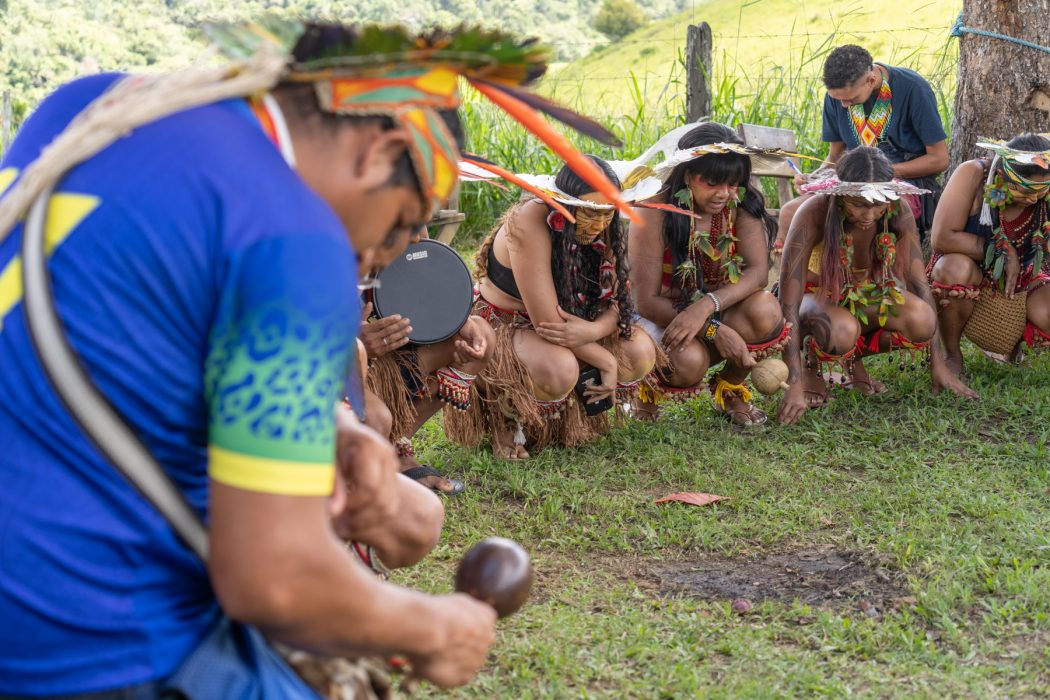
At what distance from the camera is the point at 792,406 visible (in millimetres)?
4941

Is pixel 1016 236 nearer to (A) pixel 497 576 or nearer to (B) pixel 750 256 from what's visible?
(B) pixel 750 256

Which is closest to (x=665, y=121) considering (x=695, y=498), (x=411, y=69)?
(x=695, y=498)

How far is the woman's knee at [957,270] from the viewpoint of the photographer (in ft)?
17.5

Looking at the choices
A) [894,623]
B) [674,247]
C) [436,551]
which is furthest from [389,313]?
[894,623]

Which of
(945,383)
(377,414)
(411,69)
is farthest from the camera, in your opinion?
(945,383)

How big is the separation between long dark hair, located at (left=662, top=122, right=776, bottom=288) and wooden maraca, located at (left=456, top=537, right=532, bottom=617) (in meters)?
3.10

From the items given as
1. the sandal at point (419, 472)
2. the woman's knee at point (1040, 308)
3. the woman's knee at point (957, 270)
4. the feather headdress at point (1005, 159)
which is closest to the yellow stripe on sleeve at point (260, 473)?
the sandal at point (419, 472)

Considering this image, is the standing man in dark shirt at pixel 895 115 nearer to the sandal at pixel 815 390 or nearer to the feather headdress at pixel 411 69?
the sandal at pixel 815 390

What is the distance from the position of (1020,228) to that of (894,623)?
2928 mm

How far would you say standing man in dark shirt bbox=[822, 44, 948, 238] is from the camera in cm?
587

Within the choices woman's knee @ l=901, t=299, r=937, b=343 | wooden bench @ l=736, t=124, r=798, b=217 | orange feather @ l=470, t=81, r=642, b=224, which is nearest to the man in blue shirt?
orange feather @ l=470, t=81, r=642, b=224

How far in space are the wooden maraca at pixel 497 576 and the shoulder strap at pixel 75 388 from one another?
0.66 m

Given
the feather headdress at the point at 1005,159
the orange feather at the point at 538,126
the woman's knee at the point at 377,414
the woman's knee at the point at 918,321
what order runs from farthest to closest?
the woman's knee at the point at 918,321, the feather headdress at the point at 1005,159, the woman's knee at the point at 377,414, the orange feather at the point at 538,126

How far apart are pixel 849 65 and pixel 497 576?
4793 mm
